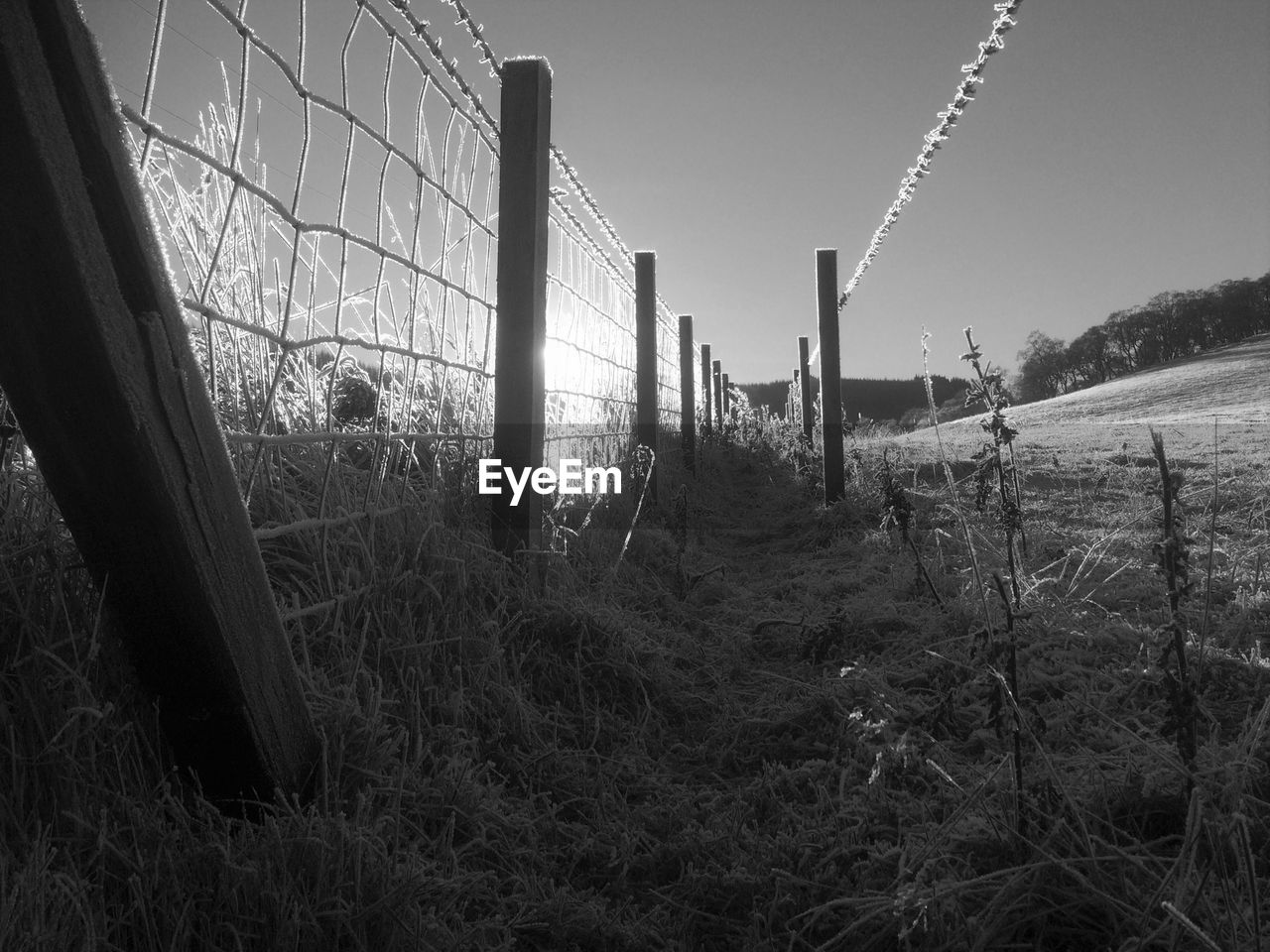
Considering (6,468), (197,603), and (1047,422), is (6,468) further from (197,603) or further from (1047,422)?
(1047,422)

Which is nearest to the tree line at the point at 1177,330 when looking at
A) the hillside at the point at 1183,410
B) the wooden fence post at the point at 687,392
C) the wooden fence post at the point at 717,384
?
the hillside at the point at 1183,410

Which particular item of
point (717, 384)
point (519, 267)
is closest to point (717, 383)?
point (717, 384)

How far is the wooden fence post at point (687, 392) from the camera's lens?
7664mm

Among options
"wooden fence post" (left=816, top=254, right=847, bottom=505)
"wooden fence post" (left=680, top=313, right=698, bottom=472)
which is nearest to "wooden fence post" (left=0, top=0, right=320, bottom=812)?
"wooden fence post" (left=816, top=254, right=847, bottom=505)

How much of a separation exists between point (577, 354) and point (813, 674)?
2.40m

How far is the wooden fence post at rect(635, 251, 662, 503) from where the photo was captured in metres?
5.64

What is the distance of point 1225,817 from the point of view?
1.09 m

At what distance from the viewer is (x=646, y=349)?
586 cm

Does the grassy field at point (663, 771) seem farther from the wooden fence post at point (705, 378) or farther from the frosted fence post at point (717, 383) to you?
the frosted fence post at point (717, 383)

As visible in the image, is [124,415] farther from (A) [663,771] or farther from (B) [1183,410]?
(B) [1183,410]

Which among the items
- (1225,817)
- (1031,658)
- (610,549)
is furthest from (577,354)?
(1225,817)

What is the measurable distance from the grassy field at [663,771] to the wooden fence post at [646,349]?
2954 millimetres

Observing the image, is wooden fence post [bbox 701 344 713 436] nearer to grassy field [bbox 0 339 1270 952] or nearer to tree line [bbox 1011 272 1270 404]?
tree line [bbox 1011 272 1270 404]

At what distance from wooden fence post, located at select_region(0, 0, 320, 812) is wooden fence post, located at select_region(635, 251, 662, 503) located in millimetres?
4475
